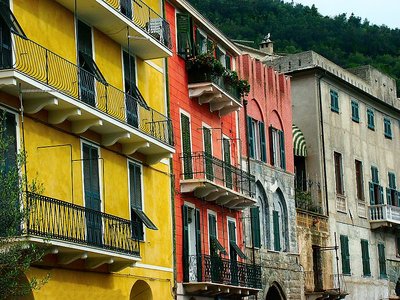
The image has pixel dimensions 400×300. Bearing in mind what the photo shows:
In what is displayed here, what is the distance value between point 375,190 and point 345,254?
5.69 m

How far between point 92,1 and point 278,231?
58.1 ft

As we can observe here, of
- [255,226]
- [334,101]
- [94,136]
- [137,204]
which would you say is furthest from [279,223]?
[94,136]

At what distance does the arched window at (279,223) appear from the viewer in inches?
1620

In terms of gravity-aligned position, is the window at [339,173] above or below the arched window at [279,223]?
above

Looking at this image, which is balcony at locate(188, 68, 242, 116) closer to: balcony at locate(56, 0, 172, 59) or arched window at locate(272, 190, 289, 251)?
balcony at locate(56, 0, 172, 59)

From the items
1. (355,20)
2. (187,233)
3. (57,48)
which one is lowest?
(187,233)

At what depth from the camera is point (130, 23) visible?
2795 centimetres

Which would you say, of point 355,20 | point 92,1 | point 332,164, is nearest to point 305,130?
Result: point 332,164

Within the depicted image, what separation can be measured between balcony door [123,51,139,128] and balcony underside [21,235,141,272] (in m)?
3.81

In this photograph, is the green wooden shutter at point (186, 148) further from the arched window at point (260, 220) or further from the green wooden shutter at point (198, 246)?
the arched window at point (260, 220)

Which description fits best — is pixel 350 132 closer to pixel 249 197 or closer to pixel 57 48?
pixel 249 197

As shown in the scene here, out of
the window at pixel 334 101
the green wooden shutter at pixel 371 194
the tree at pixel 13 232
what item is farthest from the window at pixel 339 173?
the tree at pixel 13 232

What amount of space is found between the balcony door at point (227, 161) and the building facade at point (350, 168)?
29.4ft

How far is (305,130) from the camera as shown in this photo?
154 ft
